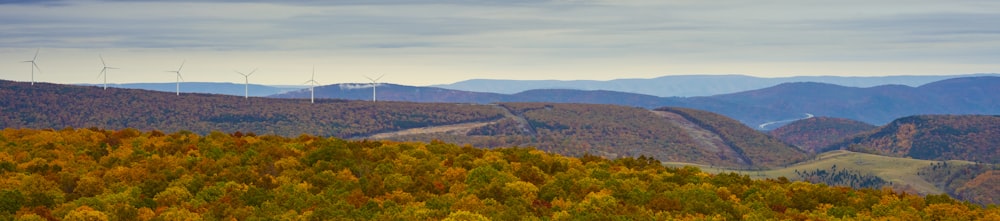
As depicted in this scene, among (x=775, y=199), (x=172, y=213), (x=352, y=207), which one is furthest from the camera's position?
(x=775, y=199)

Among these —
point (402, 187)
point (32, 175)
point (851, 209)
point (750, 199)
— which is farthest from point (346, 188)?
point (851, 209)

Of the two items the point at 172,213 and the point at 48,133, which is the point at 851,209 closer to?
the point at 172,213

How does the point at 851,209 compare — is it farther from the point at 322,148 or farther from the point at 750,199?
the point at 322,148

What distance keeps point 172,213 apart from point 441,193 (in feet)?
39.5

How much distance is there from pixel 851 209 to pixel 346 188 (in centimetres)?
2116

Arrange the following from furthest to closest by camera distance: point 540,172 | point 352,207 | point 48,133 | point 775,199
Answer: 1. point 48,133
2. point 540,172
3. point 775,199
4. point 352,207

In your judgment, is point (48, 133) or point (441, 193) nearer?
point (441, 193)

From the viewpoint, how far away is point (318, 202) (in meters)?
41.1

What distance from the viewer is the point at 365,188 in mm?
44750

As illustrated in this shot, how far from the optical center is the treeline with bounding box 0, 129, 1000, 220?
3912 cm

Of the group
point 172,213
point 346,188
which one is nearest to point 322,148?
point 346,188

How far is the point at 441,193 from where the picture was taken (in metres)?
45.3

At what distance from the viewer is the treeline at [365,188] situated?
128ft

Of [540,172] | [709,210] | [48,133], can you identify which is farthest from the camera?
[48,133]
